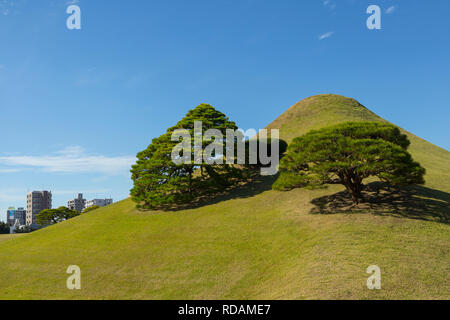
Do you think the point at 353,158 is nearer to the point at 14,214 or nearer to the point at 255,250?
the point at 255,250

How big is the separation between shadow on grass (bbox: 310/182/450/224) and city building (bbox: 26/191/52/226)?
6220 inches

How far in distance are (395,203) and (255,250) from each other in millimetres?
10933

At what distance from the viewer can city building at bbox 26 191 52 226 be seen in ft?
470

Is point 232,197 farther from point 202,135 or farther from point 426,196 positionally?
point 426,196

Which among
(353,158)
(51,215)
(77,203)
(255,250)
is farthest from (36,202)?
(353,158)

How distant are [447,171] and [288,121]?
25.2 metres

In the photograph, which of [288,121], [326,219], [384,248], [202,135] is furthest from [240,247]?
[288,121]

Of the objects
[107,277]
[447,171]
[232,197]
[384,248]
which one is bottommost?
[107,277]

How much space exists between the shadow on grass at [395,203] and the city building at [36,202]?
158 meters

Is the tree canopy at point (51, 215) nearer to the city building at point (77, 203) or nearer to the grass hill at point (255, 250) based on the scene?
Answer: the grass hill at point (255, 250)

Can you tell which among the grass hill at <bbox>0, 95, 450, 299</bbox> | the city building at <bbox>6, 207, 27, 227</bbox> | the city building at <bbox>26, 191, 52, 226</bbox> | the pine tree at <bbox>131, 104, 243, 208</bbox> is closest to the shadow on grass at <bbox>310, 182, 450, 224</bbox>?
the grass hill at <bbox>0, 95, 450, 299</bbox>

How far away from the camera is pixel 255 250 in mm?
18266

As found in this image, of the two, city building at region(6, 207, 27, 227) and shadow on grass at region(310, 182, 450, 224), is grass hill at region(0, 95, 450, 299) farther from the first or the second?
city building at region(6, 207, 27, 227)
